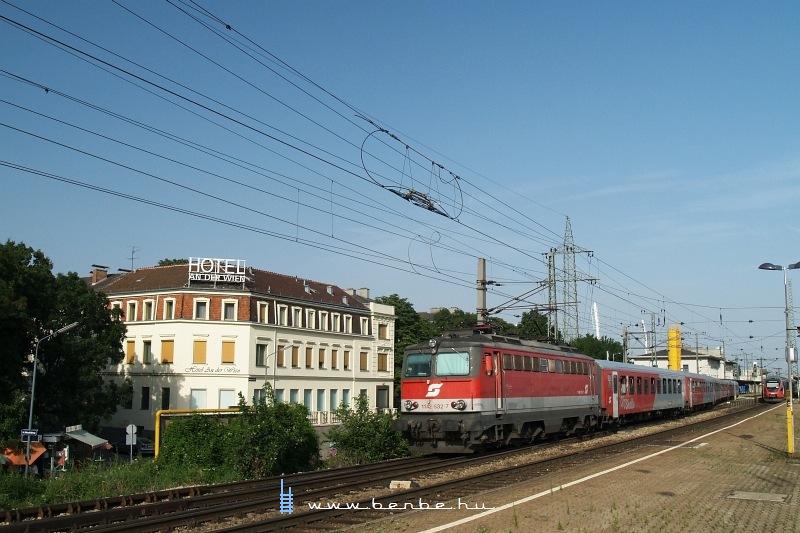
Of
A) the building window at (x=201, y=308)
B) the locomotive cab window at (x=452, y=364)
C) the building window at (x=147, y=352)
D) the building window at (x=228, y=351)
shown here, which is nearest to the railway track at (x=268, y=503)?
the locomotive cab window at (x=452, y=364)

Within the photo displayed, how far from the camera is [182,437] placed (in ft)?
69.4

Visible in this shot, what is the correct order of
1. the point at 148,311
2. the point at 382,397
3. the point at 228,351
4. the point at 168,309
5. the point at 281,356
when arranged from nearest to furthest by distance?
the point at 228,351 < the point at 168,309 < the point at 148,311 < the point at 281,356 < the point at 382,397

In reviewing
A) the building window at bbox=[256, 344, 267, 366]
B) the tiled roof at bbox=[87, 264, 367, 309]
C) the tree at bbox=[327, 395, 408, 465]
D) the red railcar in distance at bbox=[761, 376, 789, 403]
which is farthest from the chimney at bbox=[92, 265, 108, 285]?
the red railcar in distance at bbox=[761, 376, 789, 403]

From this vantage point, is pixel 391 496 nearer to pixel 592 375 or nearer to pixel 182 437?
pixel 182 437

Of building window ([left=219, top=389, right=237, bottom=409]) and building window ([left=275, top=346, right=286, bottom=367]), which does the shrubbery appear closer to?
building window ([left=219, top=389, right=237, bottom=409])

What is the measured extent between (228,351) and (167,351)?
4.77 m

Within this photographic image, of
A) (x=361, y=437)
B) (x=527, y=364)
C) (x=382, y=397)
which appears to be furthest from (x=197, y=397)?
(x=527, y=364)

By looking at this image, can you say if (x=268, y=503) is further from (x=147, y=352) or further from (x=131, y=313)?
(x=131, y=313)

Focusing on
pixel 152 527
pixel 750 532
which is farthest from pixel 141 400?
pixel 750 532

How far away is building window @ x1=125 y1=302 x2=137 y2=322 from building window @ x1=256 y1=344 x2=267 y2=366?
33.9 feet

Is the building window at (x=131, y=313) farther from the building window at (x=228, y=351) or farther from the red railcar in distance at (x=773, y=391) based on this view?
the red railcar in distance at (x=773, y=391)

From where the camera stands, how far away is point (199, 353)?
2207 inches

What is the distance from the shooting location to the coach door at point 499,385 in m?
22.7

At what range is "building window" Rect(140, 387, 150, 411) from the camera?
2242 inches
